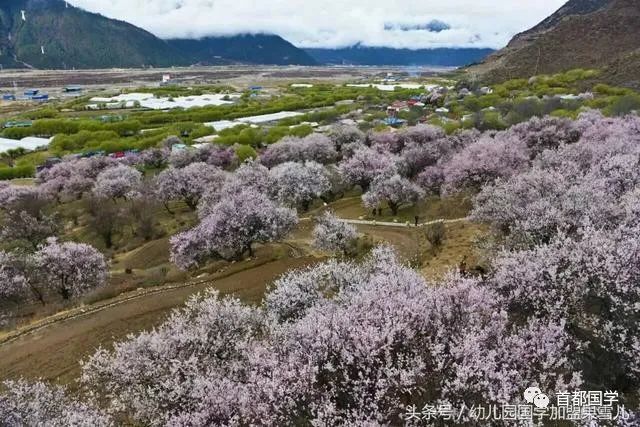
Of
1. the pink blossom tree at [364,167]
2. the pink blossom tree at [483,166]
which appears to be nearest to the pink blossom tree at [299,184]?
the pink blossom tree at [364,167]

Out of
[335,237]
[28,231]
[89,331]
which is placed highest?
[335,237]

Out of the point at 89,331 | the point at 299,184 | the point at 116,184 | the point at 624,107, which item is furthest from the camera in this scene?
the point at 624,107

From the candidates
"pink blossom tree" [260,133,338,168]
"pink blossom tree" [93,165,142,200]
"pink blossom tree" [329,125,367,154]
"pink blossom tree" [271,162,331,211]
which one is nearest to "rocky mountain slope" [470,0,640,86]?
"pink blossom tree" [329,125,367,154]

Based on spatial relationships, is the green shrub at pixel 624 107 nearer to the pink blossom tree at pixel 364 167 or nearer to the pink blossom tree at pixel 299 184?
the pink blossom tree at pixel 364 167

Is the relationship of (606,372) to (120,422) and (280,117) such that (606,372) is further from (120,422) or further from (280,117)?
(280,117)

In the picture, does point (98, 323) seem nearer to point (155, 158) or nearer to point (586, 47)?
point (155, 158)

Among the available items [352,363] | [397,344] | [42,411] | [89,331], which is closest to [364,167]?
[89,331]
